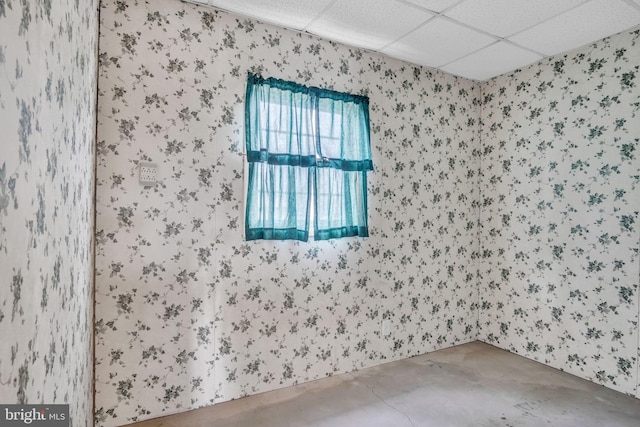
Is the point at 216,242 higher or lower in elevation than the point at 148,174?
lower

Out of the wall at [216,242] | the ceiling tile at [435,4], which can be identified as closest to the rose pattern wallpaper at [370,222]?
the wall at [216,242]

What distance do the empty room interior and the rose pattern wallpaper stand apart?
0.05ft

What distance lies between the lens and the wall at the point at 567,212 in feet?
8.54

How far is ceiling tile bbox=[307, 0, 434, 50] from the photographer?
7.46 ft

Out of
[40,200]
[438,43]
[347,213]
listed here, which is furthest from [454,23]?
[40,200]

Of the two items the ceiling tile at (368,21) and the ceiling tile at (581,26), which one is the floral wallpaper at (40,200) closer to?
the ceiling tile at (368,21)

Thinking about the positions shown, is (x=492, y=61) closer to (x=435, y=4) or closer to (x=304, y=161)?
(x=435, y=4)

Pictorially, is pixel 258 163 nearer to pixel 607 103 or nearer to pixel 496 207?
pixel 496 207

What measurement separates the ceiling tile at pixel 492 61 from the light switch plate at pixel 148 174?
2726 millimetres

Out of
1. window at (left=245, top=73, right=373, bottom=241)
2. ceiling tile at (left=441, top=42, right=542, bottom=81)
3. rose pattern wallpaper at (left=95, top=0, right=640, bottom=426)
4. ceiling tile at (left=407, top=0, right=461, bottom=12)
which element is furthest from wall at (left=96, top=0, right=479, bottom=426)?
ceiling tile at (left=407, top=0, right=461, bottom=12)

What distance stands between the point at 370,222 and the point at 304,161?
0.83 metres

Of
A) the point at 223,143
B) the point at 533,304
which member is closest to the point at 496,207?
the point at 533,304

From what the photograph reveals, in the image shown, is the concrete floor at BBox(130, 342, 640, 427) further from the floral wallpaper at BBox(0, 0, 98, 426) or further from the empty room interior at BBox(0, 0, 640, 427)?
the floral wallpaper at BBox(0, 0, 98, 426)

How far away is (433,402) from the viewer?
95.8 inches
